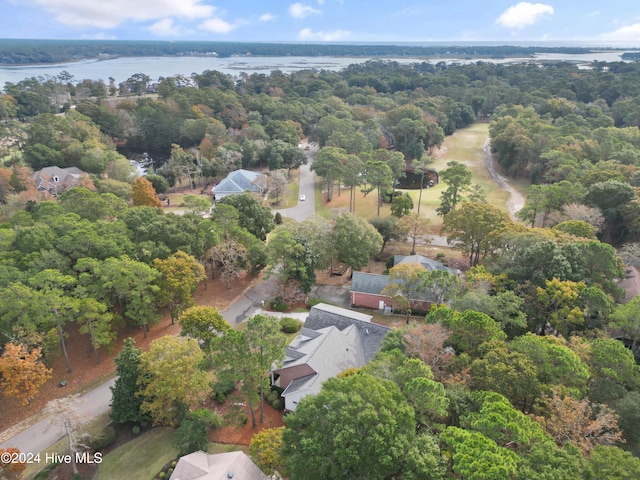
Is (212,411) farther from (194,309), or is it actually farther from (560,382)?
(560,382)

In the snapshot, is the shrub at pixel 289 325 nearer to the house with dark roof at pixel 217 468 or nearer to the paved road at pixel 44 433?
the paved road at pixel 44 433

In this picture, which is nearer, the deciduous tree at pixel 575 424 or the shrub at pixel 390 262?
the deciduous tree at pixel 575 424

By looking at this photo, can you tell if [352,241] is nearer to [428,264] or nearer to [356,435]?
[428,264]

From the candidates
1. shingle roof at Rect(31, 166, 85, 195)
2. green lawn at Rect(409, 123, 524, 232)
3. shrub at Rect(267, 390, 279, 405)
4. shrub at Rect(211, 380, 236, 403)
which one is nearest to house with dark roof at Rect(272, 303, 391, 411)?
shrub at Rect(267, 390, 279, 405)

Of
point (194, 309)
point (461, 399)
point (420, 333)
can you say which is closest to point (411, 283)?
point (420, 333)

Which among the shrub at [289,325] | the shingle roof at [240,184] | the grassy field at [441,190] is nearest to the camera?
the shrub at [289,325]

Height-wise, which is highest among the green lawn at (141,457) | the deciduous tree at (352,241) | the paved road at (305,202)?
the deciduous tree at (352,241)

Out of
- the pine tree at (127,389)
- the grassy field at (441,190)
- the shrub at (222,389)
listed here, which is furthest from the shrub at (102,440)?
the grassy field at (441,190)

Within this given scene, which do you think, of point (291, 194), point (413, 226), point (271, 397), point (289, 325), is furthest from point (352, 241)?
point (291, 194)
